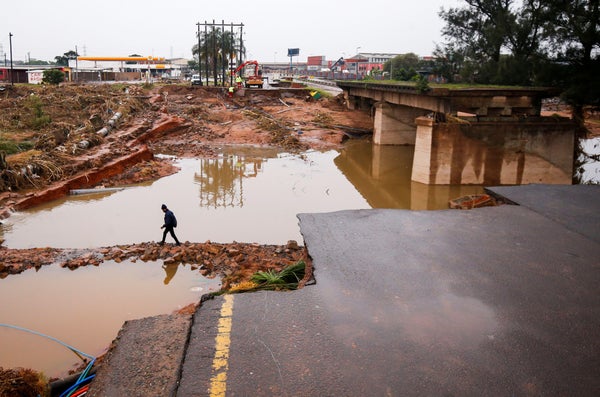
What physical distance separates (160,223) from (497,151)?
14061mm

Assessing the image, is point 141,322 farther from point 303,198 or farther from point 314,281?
point 303,198

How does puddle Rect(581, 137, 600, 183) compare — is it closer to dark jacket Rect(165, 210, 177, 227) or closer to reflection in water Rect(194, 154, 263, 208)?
reflection in water Rect(194, 154, 263, 208)

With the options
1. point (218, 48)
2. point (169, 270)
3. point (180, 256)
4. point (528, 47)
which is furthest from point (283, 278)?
point (218, 48)

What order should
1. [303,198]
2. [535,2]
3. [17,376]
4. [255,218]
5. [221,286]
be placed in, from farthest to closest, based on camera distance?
1. [535,2]
2. [303,198]
3. [255,218]
4. [221,286]
5. [17,376]

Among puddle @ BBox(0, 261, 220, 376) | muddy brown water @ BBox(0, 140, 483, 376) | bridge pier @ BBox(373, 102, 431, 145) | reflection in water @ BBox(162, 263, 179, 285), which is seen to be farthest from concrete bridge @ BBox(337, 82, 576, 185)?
puddle @ BBox(0, 261, 220, 376)

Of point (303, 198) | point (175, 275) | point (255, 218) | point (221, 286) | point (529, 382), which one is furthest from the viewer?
point (303, 198)

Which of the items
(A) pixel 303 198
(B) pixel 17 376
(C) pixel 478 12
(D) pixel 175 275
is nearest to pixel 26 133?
(A) pixel 303 198

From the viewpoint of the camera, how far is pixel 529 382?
4086 millimetres

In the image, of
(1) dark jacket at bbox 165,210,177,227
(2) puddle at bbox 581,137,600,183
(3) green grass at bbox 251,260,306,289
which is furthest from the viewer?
(2) puddle at bbox 581,137,600,183

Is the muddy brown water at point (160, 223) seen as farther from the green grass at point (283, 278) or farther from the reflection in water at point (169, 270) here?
the green grass at point (283, 278)

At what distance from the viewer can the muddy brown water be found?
26.9 feet

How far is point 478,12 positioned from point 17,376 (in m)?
32.2

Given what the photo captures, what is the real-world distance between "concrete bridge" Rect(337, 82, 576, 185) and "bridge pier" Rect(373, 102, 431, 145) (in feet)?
36.4

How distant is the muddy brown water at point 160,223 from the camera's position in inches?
323
